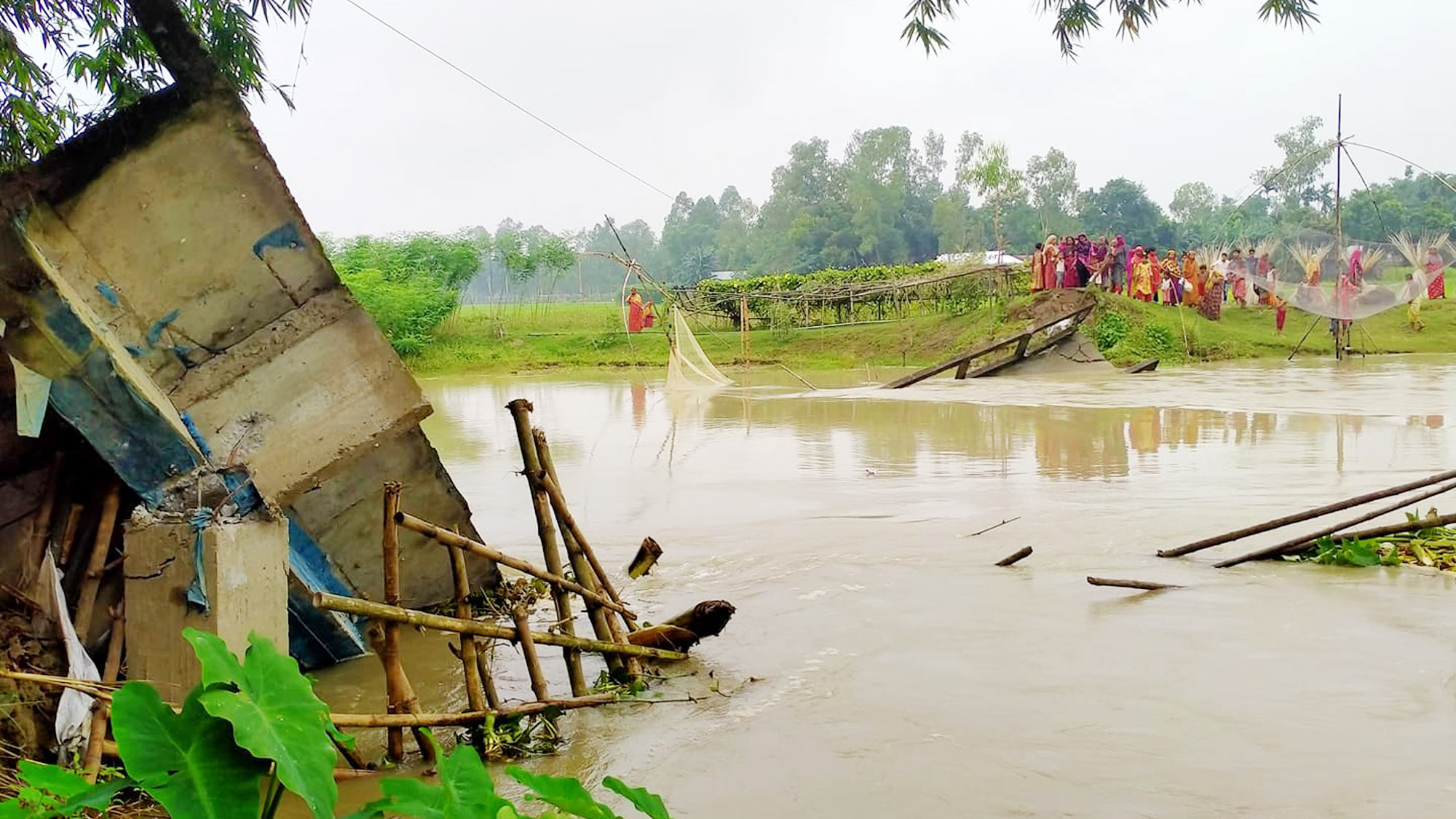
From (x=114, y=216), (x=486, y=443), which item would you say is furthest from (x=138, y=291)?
(x=486, y=443)

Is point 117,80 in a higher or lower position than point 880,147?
lower

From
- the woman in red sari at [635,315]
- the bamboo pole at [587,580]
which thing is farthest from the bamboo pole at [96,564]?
the woman in red sari at [635,315]

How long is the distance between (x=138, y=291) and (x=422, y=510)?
163cm

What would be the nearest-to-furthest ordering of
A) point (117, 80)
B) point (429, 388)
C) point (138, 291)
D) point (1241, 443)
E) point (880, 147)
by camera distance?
point (138, 291), point (117, 80), point (1241, 443), point (429, 388), point (880, 147)

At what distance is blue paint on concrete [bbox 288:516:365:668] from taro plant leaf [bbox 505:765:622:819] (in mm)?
3058

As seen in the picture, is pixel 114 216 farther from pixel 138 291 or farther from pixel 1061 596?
pixel 1061 596

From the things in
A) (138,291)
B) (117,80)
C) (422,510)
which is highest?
(117,80)

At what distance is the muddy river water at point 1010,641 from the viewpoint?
12.4 ft

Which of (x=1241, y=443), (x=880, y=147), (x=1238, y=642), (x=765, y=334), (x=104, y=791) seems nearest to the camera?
(x=104, y=791)

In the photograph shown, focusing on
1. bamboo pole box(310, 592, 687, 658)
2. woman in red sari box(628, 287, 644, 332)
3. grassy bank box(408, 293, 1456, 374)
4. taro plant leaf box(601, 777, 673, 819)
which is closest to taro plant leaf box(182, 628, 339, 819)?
taro plant leaf box(601, 777, 673, 819)

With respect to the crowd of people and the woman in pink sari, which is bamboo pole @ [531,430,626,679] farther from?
the woman in pink sari

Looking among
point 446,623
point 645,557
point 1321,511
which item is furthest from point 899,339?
point 446,623

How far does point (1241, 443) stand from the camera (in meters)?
12.0

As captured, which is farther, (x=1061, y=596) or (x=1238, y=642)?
(x=1061, y=596)
